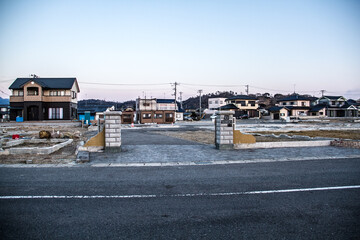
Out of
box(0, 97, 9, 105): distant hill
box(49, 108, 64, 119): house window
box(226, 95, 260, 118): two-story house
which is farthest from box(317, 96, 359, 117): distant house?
box(0, 97, 9, 105): distant hill

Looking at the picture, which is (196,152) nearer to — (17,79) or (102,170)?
(102,170)

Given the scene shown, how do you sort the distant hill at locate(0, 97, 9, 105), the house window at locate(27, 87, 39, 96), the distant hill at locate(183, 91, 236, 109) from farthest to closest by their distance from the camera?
the distant hill at locate(183, 91, 236, 109) → the distant hill at locate(0, 97, 9, 105) → the house window at locate(27, 87, 39, 96)

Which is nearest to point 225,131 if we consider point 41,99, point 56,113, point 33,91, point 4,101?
point 56,113

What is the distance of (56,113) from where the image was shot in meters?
39.1

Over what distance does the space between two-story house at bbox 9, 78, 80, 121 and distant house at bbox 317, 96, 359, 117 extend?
243ft

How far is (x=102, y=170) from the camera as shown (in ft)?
24.0

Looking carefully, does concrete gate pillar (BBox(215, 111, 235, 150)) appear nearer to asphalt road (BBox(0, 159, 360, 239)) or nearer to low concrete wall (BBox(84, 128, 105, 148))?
asphalt road (BBox(0, 159, 360, 239))

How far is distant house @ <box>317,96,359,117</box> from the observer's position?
70250 millimetres

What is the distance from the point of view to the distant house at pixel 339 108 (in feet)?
230

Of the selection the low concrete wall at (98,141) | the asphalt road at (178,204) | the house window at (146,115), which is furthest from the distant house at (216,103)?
the asphalt road at (178,204)

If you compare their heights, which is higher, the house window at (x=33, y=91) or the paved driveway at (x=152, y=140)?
the house window at (x=33, y=91)

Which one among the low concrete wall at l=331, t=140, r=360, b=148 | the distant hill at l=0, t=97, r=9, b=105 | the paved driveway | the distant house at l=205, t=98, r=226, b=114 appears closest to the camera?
the low concrete wall at l=331, t=140, r=360, b=148

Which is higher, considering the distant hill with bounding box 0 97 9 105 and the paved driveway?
the distant hill with bounding box 0 97 9 105

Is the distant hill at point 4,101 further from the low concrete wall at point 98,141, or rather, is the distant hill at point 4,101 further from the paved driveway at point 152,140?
the low concrete wall at point 98,141
